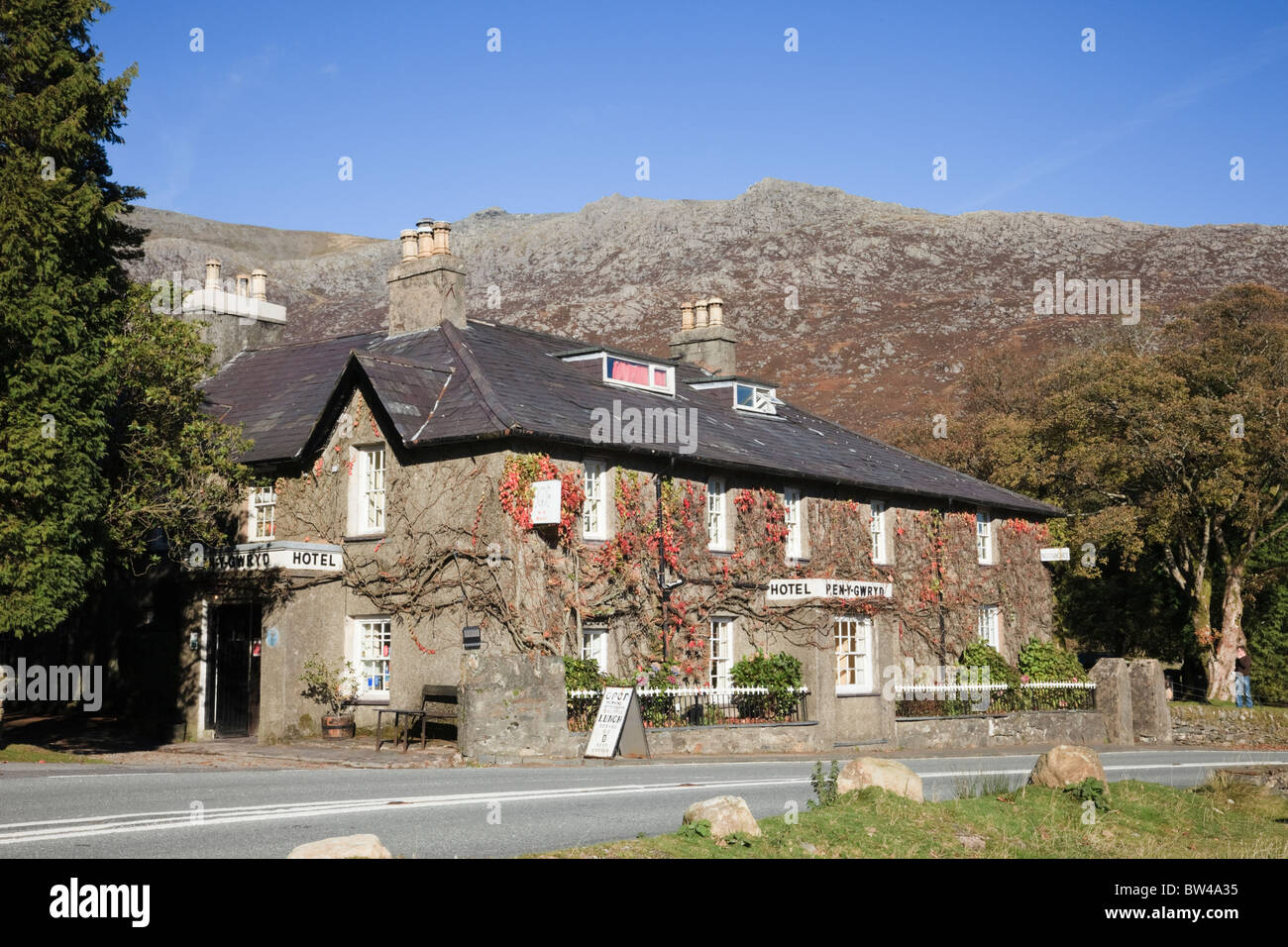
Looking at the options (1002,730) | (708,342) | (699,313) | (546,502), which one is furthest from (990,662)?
(546,502)

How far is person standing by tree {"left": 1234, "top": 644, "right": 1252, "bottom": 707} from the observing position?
123 feet

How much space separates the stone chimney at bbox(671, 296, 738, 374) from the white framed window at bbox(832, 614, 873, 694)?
12.0 metres

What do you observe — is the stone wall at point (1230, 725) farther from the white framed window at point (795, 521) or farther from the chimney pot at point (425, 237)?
the chimney pot at point (425, 237)

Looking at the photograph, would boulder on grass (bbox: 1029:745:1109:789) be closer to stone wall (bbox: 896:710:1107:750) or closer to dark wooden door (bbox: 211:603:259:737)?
stone wall (bbox: 896:710:1107:750)

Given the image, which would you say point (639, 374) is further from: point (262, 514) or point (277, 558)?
point (277, 558)

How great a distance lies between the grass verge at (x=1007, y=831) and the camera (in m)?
9.72

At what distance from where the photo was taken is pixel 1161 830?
41.6 feet

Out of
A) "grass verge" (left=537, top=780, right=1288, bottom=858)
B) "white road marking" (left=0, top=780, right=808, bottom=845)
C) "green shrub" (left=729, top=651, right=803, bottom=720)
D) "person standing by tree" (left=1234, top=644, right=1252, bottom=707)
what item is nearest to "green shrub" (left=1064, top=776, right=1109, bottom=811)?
"grass verge" (left=537, top=780, right=1288, bottom=858)

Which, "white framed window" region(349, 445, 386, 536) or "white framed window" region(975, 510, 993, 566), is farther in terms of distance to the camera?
"white framed window" region(975, 510, 993, 566)

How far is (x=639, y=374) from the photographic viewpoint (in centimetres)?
3028

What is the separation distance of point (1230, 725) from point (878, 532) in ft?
35.8
